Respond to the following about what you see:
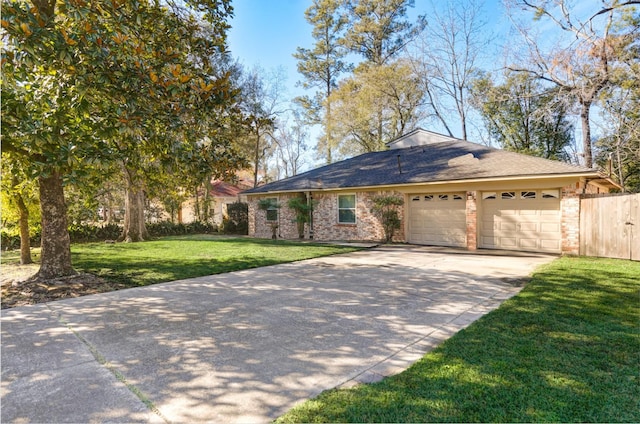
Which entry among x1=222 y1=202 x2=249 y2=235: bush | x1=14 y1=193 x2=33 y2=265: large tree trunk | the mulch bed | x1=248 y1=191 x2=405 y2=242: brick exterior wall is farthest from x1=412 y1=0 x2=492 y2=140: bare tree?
the mulch bed

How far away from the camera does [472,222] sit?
11.8 metres

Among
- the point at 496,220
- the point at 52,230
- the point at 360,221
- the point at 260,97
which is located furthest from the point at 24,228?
the point at 260,97

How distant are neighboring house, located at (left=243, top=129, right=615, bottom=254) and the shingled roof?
0.10ft

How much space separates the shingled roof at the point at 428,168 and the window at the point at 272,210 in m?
0.55

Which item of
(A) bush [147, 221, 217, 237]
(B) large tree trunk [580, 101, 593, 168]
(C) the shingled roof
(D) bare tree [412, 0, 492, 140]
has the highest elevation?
(D) bare tree [412, 0, 492, 140]

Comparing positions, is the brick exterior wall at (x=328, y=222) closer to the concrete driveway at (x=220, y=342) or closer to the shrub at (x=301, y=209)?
the shrub at (x=301, y=209)

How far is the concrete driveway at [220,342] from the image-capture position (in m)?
2.66

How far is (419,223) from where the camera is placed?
13539 mm

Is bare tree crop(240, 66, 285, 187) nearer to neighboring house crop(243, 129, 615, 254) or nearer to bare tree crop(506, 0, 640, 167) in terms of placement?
neighboring house crop(243, 129, 615, 254)

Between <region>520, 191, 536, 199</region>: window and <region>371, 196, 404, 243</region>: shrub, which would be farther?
<region>371, 196, 404, 243</region>: shrub

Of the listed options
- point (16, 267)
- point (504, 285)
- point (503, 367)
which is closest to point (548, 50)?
point (504, 285)

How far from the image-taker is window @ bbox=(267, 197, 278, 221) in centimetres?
1764

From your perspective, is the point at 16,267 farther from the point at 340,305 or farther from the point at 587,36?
the point at 587,36

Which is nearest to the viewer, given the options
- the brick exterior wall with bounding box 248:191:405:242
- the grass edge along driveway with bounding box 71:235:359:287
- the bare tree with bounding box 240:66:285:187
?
the grass edge along driveway with bounding box 71:235:359:287
